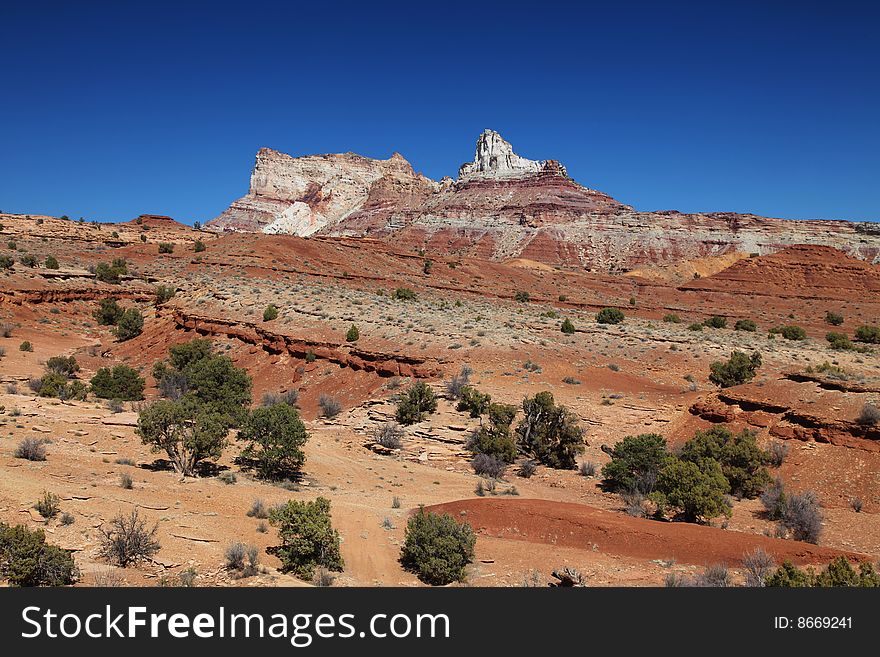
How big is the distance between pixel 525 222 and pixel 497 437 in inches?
3706

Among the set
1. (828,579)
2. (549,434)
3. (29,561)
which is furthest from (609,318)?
(29,561)

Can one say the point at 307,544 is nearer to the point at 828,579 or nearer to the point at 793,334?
the point at 828,579

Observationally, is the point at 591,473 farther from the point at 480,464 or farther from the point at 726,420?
the point at 726,420

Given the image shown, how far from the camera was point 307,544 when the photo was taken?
8.25m

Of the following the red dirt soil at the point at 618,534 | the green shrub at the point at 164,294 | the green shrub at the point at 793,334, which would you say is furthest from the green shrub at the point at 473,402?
the green shrub at the point at 793,334

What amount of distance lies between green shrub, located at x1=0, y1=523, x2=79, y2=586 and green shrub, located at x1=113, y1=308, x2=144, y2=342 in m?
30.1

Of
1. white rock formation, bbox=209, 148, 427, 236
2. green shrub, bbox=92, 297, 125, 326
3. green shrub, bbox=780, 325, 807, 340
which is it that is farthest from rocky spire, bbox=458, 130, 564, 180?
green shrub, bbox=92, 297, 125, 326

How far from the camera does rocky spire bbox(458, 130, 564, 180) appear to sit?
14575 cm

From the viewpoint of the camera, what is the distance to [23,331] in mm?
31734

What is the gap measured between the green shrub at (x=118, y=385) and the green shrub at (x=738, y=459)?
748 inches

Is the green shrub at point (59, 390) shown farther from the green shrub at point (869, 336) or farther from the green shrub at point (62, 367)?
the green shrub at point (869, 336)

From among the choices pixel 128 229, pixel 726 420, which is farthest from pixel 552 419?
pixel 128 229

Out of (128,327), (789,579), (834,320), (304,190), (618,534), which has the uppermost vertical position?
(304,190)
